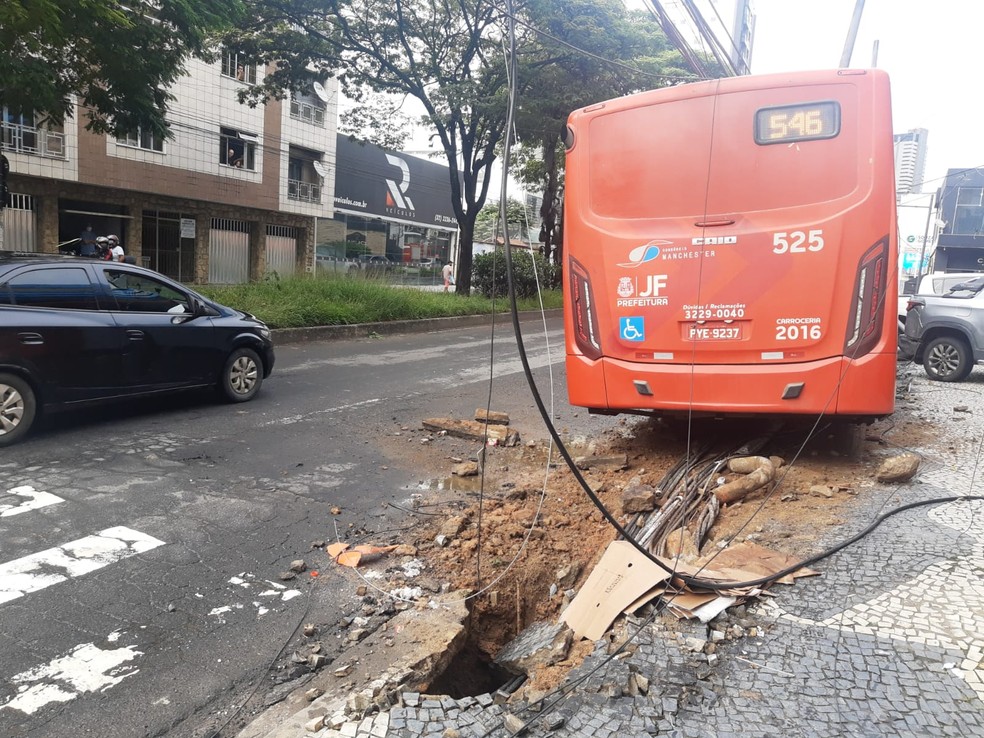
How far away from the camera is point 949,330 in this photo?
436 inches

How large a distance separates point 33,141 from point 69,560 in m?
22.3

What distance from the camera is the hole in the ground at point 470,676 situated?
3.36 meters

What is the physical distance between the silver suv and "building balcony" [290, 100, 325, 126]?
25068 millimetres

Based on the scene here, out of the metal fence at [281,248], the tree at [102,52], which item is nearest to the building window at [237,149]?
the metal fence at [281,248]

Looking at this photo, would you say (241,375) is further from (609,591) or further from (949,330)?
(949,330)

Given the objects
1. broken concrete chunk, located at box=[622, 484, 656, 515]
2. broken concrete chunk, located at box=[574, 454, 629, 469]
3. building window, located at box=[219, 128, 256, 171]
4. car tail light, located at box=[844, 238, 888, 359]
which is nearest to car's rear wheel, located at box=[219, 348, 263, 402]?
broken concrete chunk, located at box=[574, 454, 629, 469]

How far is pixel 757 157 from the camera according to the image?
5305 mm

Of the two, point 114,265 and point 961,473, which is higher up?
point 114,265

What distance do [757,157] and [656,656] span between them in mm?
3719

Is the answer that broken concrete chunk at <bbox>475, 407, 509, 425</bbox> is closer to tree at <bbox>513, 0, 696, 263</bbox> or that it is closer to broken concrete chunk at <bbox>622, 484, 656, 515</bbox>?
broken concrete chunk at <bbox>622, 484, 656, 515</bbox>

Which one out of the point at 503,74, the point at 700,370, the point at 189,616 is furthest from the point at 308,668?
the point at 503,74

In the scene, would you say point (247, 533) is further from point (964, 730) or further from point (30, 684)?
point (964, 730)

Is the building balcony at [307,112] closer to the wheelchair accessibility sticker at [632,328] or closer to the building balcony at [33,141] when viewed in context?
the building balcony at [33,141]

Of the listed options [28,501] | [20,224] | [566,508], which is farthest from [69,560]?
[20,224]
